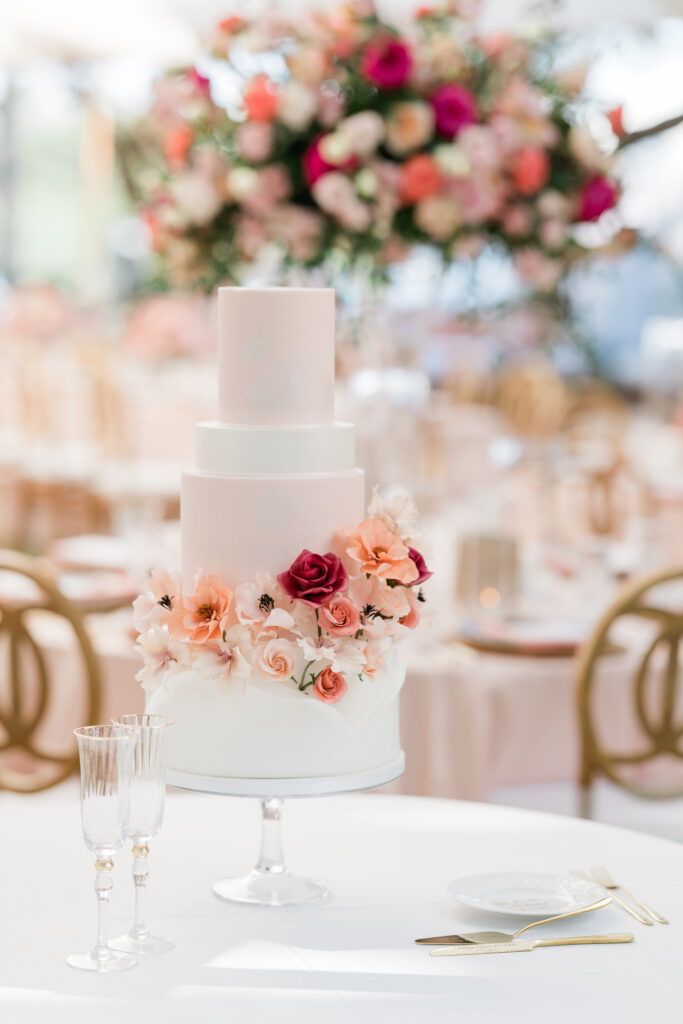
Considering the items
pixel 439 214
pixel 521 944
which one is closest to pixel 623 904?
pixel 521 944

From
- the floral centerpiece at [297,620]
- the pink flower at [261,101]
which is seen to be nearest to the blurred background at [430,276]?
the pink flower at [261,101]

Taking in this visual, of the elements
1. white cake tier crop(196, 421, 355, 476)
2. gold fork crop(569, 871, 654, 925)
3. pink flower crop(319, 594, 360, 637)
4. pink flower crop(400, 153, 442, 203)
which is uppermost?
pink flower crop(400, 153, 442, 203)

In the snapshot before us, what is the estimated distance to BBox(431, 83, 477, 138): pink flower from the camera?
10.7ft

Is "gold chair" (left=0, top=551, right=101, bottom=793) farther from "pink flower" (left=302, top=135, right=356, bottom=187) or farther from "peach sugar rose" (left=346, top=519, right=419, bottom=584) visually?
"peach sugar rose" (left=346, top=519, right=419, bottom=584)

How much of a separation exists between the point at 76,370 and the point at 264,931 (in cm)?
805

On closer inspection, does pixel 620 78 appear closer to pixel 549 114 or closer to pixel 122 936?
pixel 549 114

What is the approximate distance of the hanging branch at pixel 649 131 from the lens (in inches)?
121

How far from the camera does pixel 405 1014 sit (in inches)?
58.0

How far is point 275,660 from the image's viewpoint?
171 cm

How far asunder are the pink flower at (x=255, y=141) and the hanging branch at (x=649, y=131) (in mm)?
764

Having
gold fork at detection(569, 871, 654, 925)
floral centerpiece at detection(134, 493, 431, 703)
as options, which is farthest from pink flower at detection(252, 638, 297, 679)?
gold fork at detection(569, 871, 654, 925)

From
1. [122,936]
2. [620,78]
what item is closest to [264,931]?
[122,936]

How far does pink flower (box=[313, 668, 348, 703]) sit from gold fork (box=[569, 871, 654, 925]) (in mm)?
A: 365

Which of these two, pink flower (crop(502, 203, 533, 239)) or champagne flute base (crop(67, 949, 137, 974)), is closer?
champagne flute base (crop(67, 949, 137, 974))
